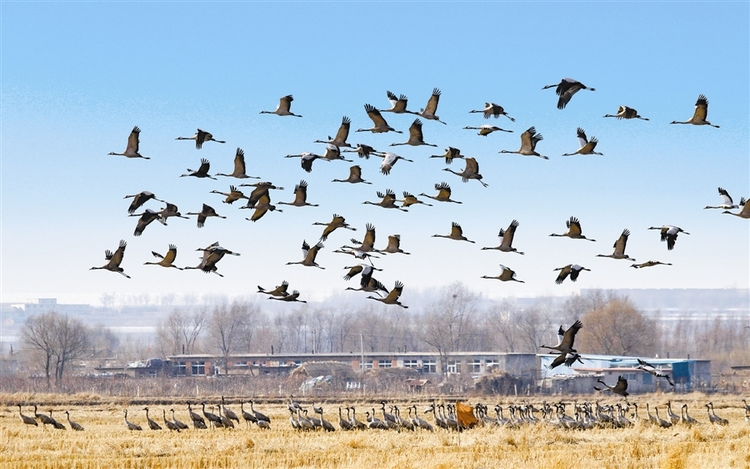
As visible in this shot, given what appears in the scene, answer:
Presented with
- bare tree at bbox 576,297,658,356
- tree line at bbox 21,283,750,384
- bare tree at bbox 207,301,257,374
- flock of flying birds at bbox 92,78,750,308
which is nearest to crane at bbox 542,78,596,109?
flock of flying birds at bbox 92,78,750,308

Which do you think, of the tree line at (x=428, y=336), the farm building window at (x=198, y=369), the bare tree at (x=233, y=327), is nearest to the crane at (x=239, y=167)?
the tree line at (x=428, y=336)

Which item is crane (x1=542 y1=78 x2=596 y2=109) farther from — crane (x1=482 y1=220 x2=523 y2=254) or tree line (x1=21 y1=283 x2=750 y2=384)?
tree line (x1=21 y1=283 x2=750 y2=384)

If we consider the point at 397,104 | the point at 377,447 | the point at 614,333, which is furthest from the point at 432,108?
the point at 614,333

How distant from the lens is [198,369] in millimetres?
99188

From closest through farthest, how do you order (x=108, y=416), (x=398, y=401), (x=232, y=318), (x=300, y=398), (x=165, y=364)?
(x=108, y=416), (x=398, y=401), (x=300, y=398), (x=165, y=364), (x=232, y=318)

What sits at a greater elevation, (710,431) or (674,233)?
(674,233)

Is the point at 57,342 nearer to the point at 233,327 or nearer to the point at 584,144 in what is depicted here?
the point at 233,327

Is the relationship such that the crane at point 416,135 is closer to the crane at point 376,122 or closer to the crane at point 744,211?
the crane at point 376,122

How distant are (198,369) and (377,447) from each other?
7087 centimetres

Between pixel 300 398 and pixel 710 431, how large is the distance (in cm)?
3374

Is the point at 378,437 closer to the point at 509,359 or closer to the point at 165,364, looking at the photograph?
the point at 509,359

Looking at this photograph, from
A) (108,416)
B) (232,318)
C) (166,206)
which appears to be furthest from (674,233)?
(232,318)

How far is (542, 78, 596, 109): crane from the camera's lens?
22.8m

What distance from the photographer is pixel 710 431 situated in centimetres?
3597
